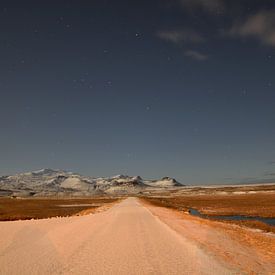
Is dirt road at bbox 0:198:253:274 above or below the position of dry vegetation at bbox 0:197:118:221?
below

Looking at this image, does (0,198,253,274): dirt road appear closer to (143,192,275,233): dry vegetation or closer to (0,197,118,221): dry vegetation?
(143,192,275,233): dry vegetation

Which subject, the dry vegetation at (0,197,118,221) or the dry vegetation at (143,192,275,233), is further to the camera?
the dry vegetation at (0,197,118,221)

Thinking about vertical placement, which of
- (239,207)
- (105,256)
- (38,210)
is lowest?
(105,256)

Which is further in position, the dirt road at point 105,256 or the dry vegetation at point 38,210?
the dry vegetation at point 38,210

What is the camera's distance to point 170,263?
12852 millimetres

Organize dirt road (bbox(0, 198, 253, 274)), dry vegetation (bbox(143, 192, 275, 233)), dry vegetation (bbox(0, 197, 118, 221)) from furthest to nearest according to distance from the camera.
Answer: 1. dry vegetation (bbox(0, 197, 118, 221))
2. dry vegetation (bbox(143, 192, 275, 233))
3. dirt road (bbox(0, 198, 253, 274))

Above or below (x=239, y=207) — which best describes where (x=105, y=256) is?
below

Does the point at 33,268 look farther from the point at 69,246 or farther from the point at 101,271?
the point at 69,246

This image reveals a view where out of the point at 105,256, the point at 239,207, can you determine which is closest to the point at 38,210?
the point at 239,207

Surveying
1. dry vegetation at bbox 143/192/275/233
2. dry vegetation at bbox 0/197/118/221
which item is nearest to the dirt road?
dry vegetation at bbox 143/192/275/233

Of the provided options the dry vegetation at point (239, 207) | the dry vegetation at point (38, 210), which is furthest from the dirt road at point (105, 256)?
the dry vegetation at point (38, 210)

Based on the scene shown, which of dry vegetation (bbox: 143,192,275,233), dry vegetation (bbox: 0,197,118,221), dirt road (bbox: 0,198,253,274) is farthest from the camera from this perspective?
dry vegetation (bbox: 0,197,118,221)

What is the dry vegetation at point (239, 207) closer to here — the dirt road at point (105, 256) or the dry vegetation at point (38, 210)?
the dirt road at point (105, 256)

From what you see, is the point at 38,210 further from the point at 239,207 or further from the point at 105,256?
the point at 105,256
